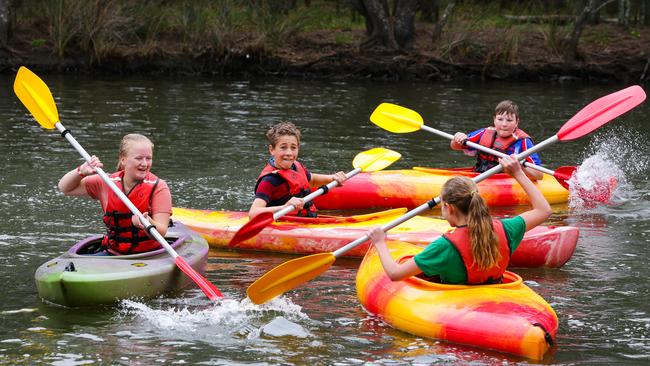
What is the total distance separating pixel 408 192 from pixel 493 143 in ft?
2.79

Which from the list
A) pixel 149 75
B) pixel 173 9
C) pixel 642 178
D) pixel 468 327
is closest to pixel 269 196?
pixel 468 327

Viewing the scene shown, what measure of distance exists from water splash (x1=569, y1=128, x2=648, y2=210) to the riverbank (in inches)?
242

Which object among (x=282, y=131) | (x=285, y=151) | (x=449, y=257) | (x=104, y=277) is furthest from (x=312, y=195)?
(x=449, y=257)

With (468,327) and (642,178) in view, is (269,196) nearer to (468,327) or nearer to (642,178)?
(468,327)

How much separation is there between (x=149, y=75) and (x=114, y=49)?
2.41ft

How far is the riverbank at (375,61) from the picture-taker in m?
18.1

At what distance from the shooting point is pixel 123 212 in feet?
20.8

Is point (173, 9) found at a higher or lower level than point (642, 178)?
higher

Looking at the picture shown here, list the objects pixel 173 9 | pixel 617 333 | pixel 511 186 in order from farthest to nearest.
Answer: pixel 173 9 < pixel 511 186 < pixel 617 333

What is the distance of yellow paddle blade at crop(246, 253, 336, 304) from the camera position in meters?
5.98

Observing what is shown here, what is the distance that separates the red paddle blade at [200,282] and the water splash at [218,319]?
2.3 inches

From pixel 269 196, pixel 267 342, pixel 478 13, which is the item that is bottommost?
pixel 267 342

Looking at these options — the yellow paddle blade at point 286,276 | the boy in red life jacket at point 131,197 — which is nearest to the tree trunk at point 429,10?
the boy in red life jacket at point 131,197

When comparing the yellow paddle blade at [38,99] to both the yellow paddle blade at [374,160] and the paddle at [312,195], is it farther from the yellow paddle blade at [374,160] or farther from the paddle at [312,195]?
the yellow paddle blade at [374,160]
